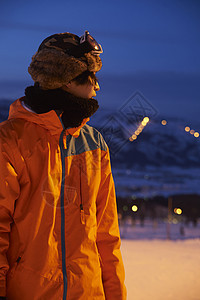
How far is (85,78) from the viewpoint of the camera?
4.91 ft

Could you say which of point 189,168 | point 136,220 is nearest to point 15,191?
point 136,220

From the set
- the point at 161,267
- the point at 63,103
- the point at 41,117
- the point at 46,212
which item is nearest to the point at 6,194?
the point at 46,212

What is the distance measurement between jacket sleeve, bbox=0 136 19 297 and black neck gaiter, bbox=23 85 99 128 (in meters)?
0.22

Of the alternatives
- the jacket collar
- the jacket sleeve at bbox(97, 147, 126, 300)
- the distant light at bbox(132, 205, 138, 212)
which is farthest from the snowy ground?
the jacket collar

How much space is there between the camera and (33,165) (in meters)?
1.31

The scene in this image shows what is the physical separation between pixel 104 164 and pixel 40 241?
420 millimetres

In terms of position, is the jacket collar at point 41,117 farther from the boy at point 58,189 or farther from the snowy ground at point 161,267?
the snowy ground at point 161,267

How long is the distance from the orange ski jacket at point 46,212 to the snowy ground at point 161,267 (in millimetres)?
2640

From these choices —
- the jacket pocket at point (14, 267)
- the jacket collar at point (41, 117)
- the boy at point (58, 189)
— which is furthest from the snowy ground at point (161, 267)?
the jacket collar at point (41, 117)

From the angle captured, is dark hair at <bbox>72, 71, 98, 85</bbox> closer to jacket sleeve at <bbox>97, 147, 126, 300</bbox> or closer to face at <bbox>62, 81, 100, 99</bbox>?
face at <bbox>62, 81, 100, 99</bbox>

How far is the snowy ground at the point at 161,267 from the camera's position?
3.94 metres

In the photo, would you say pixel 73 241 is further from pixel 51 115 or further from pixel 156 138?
pixel 156 138

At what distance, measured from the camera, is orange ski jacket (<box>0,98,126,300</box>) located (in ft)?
4.15

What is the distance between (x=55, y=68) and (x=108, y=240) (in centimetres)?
69
